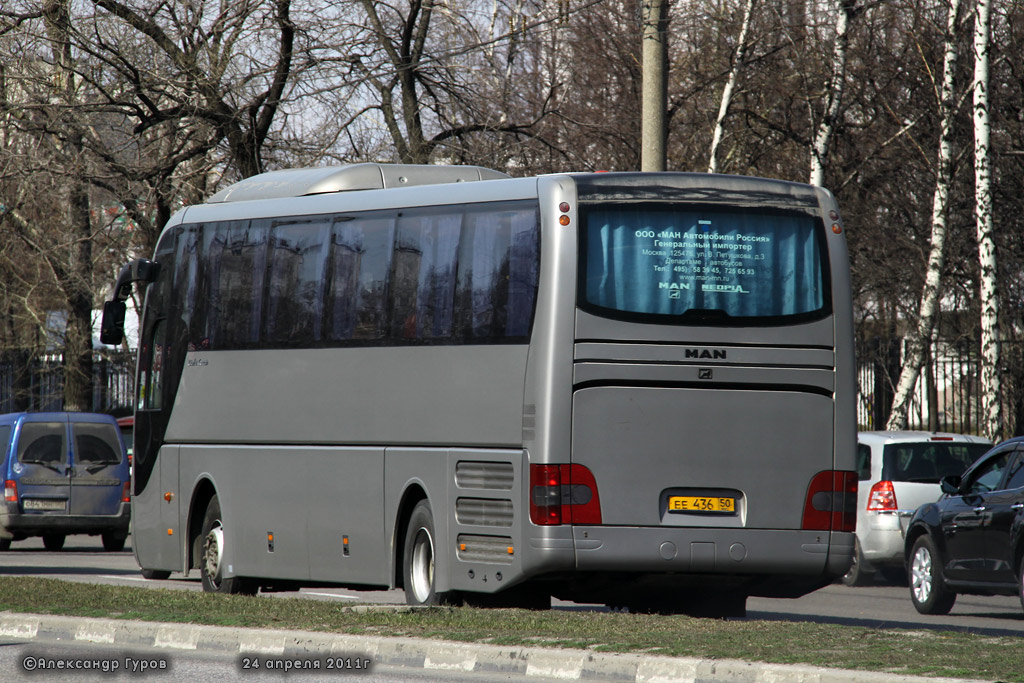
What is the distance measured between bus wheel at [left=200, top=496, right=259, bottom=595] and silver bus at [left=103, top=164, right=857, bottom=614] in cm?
178

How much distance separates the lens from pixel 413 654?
9.47 metres

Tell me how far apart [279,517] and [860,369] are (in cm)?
1325

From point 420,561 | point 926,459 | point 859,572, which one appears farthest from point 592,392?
point 859,572

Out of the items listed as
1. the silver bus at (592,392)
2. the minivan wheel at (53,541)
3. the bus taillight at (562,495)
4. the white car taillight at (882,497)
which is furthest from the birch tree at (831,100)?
the bus taillight at (562,495)

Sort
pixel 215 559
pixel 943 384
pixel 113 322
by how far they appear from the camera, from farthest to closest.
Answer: pixel 943 384, pixel 113 322, pixel 215 559

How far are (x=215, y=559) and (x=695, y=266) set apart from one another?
605 centimetres

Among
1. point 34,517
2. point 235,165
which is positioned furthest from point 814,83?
point 34,517

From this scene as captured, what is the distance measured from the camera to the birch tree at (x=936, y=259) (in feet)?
75.3

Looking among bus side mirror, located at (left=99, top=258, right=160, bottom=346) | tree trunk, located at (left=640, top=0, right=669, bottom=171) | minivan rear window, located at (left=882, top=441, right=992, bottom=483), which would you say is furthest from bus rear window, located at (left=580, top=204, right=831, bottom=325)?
minivan rear window, located at (left=882, top=441, right=992, bottom=483)

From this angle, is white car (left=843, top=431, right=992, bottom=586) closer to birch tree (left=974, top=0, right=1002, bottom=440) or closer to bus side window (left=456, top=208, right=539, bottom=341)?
birch tree (left=974, top=0, right=1002, bottom=440)

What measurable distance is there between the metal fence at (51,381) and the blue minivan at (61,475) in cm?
1180

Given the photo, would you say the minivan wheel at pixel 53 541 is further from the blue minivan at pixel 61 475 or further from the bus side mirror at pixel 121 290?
the bus side mirror at pixel 121 290

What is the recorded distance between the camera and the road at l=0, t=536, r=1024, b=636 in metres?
14.1

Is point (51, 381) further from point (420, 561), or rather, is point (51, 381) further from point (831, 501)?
point (831, 501)
